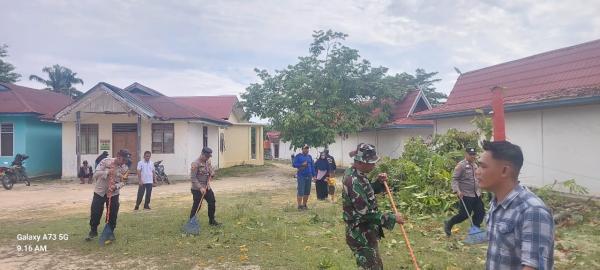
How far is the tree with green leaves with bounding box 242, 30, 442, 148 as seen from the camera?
21719 mm

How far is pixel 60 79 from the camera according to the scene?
39.6m

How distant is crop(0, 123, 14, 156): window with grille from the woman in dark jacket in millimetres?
16711

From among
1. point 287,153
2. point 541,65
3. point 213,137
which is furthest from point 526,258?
point 287,153

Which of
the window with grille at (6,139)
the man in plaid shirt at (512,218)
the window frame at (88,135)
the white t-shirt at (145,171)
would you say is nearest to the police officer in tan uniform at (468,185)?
the man in plaid shirt at (512,218)

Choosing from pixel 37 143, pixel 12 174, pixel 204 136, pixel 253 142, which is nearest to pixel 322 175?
pixel 12 174

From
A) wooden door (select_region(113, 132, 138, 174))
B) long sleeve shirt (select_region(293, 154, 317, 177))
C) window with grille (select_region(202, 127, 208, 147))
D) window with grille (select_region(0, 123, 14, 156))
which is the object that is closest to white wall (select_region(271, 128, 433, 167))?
window with grille (select_region(202, 127, 208, 147))

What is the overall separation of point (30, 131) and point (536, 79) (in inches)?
866

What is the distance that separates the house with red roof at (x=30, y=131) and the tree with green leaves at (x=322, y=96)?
1029cm

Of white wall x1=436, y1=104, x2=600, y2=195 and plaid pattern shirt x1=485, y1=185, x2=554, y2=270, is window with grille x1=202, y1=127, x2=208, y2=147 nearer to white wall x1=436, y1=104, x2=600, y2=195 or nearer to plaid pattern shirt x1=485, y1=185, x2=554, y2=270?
white wall x1=436, y1=104, x2=600, y2=195

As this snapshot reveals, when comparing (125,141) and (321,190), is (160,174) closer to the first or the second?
(125,141)

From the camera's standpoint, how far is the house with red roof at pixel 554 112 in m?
10.6

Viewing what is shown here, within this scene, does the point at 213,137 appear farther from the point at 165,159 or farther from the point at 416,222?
the point at 416,222

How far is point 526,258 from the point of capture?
2.23 meters

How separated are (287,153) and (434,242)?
36.6 meters
